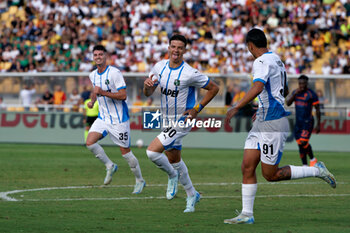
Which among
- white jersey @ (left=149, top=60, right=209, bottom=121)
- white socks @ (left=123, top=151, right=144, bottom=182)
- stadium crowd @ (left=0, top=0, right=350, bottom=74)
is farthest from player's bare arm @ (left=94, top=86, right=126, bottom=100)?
stadium crowd @ (left=0, top=0, right=350, bottom=74)

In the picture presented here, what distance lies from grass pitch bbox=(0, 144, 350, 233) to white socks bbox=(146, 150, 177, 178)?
510 mm

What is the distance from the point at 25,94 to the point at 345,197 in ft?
58.9

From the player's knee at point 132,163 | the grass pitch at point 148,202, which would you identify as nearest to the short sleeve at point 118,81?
the player's knee at point 132,163

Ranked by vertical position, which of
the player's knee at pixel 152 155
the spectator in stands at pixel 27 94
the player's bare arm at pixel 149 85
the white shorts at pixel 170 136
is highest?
the player's bare arm at pixel 149 85

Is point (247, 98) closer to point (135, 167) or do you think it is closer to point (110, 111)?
point (135, 167)

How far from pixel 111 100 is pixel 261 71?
17.0 feet

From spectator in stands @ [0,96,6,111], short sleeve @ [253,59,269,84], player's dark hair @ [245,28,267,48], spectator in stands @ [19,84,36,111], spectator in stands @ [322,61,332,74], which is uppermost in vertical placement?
player's dark hair @ [245,28,267,48]

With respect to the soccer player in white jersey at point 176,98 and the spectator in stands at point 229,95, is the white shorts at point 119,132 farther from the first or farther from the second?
the spectator in stands at point 229,95

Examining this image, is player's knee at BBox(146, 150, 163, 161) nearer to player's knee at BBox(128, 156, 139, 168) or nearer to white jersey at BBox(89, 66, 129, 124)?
player's knee at BBox(128, 156, 139, 168)

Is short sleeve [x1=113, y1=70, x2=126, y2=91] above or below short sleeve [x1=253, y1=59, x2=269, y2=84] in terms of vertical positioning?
below

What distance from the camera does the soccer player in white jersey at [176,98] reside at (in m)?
10.4

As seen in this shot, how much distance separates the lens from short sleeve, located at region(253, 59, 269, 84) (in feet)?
27.6

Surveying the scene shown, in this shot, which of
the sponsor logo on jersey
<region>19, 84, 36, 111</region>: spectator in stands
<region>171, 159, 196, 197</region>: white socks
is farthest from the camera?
<region>19, 84, 36, 111</region>: spectator in stands

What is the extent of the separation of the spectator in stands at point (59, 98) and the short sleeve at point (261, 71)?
19.1m
